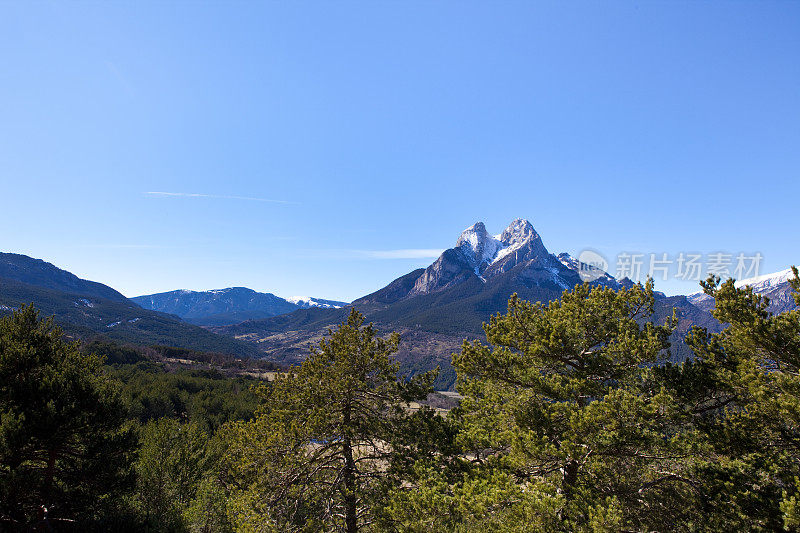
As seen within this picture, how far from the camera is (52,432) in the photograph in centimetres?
1556

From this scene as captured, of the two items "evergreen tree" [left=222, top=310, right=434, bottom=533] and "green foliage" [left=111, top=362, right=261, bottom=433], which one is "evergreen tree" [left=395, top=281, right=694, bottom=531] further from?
"green foliage" [left=111, top=362, right=261, bottom=433]

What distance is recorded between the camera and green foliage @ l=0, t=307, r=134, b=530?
49.8 ft

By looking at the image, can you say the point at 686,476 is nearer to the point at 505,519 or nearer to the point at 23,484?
the point at 505,519

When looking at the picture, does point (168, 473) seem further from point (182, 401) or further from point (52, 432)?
point (182, 401)

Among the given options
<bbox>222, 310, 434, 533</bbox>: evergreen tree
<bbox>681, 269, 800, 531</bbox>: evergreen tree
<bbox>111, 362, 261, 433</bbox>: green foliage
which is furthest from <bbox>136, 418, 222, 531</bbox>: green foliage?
<bbox>111, 362, 261, 433</bbox>: green foliage

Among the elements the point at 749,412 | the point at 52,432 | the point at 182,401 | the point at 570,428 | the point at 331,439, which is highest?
the point at 749,412

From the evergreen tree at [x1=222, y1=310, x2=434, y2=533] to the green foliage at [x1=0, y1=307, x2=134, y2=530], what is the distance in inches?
334

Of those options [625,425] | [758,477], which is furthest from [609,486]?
[758,477]

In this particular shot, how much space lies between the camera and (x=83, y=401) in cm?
1698

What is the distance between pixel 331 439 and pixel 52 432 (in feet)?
42.5

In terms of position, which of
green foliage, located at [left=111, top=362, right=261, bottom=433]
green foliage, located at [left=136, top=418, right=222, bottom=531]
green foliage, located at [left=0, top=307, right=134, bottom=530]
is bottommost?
green foliage, located at [left=111, top=362, right=261, bottom=433]

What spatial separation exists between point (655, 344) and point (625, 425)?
9.19 feet

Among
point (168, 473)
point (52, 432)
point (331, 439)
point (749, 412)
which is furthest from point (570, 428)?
point (168, 473)

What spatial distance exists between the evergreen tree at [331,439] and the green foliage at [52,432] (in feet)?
27.8
